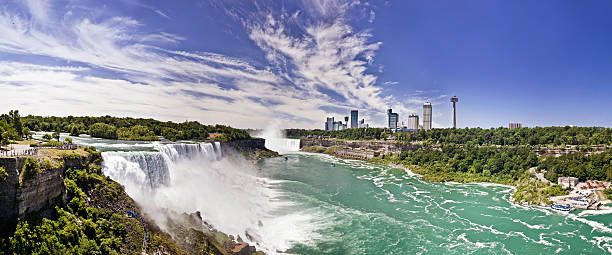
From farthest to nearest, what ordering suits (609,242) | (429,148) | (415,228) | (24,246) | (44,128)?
(429,148)
(44,128)
(415,228)
(609,242)
(24,246)

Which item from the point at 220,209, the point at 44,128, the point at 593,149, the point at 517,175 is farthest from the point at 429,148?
the point at 44,128

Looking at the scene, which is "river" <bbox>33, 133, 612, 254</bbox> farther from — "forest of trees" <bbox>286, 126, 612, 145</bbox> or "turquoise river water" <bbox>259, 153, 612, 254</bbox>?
"forest of trees" <bbox>286, 126, 612, 145</bbox>

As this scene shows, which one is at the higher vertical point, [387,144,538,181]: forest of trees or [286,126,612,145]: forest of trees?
[286,126,612,145]: forest of trees

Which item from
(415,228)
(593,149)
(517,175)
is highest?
(593,149)

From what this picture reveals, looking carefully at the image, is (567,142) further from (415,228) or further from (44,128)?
(44,128)

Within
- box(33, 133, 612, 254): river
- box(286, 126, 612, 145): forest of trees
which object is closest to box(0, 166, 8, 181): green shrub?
box(33, 133, 612, 254): river

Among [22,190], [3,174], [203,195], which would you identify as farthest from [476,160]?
[3,174]

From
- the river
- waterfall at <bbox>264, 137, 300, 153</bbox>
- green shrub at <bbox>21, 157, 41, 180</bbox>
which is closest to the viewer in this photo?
green shrub at <bbox>21, 157, 41, 180</bbox>
